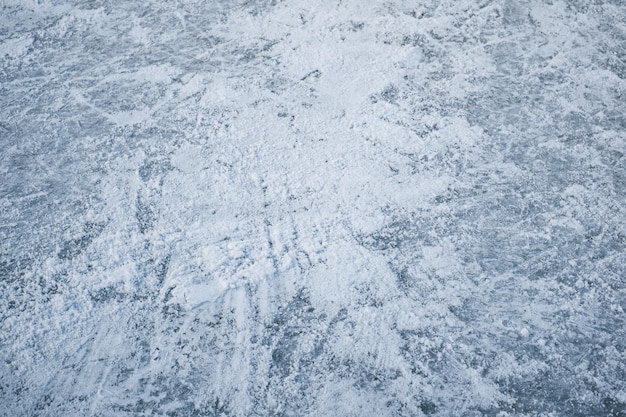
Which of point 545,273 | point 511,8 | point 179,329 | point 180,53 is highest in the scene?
point 511,8

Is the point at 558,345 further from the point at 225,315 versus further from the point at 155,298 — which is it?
the point at 155,298

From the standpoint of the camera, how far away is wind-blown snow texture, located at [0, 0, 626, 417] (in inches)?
55.4

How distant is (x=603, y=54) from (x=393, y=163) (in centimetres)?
157

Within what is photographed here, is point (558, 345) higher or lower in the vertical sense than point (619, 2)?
lower

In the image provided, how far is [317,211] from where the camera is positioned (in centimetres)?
182

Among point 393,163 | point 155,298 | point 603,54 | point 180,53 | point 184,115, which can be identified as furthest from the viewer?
point 180,53

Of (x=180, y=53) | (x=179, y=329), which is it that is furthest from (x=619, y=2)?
(x=179, y=329)

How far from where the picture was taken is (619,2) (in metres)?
2.65

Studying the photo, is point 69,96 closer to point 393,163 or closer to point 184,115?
point 184,115

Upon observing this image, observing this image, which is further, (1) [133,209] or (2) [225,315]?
(1) [133,209]

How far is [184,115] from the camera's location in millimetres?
2195

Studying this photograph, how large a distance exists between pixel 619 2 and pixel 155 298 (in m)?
3.41

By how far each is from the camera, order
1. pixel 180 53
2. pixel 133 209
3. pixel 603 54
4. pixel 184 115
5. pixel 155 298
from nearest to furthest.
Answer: pixel 155 298
pixel 133 209
pixel 184 115
pixel 603 54
pixel 180 53

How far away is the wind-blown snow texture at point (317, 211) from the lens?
141 centimetres
